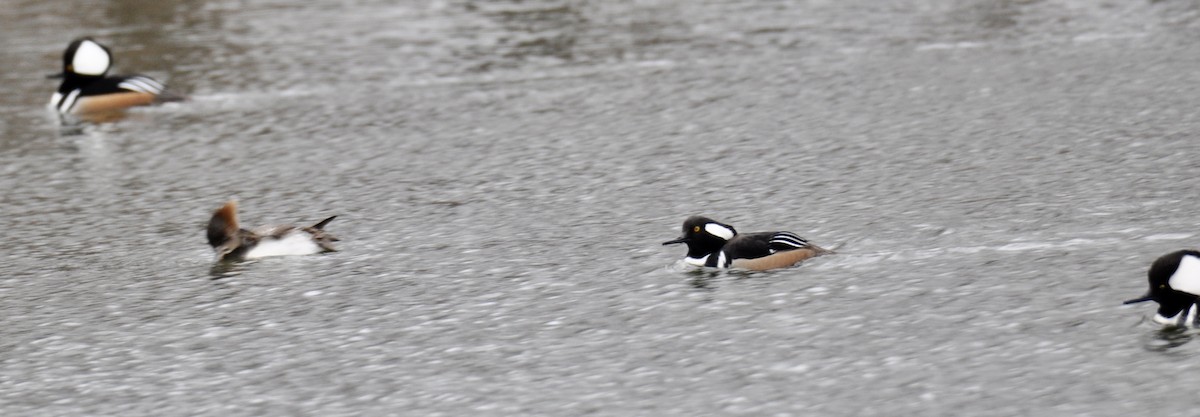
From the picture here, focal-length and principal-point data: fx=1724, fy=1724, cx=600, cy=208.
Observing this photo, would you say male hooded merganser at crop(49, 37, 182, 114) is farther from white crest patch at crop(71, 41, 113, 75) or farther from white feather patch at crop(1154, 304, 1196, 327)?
white feather patch at crop(1154, 304, 1196, 327)

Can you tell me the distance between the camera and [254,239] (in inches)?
464

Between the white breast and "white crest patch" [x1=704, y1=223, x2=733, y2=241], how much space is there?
2.85 meters

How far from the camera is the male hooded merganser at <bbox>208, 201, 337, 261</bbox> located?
38.4 feet

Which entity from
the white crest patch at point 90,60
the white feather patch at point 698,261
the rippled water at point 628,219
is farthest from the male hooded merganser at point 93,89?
the white feather patch at point 698,261

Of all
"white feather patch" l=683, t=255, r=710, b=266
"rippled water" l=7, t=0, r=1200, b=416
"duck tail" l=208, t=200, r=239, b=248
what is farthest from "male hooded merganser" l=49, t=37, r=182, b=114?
"white feather patch" l=683, t=255, r=710, b=266

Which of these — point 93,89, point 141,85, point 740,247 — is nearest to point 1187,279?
point 740,247

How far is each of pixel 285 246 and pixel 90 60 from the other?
9324 mm

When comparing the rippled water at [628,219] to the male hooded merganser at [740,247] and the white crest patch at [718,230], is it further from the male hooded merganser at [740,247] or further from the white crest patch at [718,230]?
the white crest patch at [718,230]

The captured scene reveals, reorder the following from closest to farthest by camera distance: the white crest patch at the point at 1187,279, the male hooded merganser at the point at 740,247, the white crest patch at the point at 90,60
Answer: the white crest patch at the point at 1187,279, the male hooded merganser at the point at 740,247, the white crest patch at the point at 90,60

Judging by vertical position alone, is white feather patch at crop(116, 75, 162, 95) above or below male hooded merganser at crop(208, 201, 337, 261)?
above

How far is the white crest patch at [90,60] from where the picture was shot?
19891mm

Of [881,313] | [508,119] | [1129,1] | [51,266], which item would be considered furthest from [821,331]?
[1129,1]

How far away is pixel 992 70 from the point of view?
18062 millimetres

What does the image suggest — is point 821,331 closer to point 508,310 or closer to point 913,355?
point 913,355
